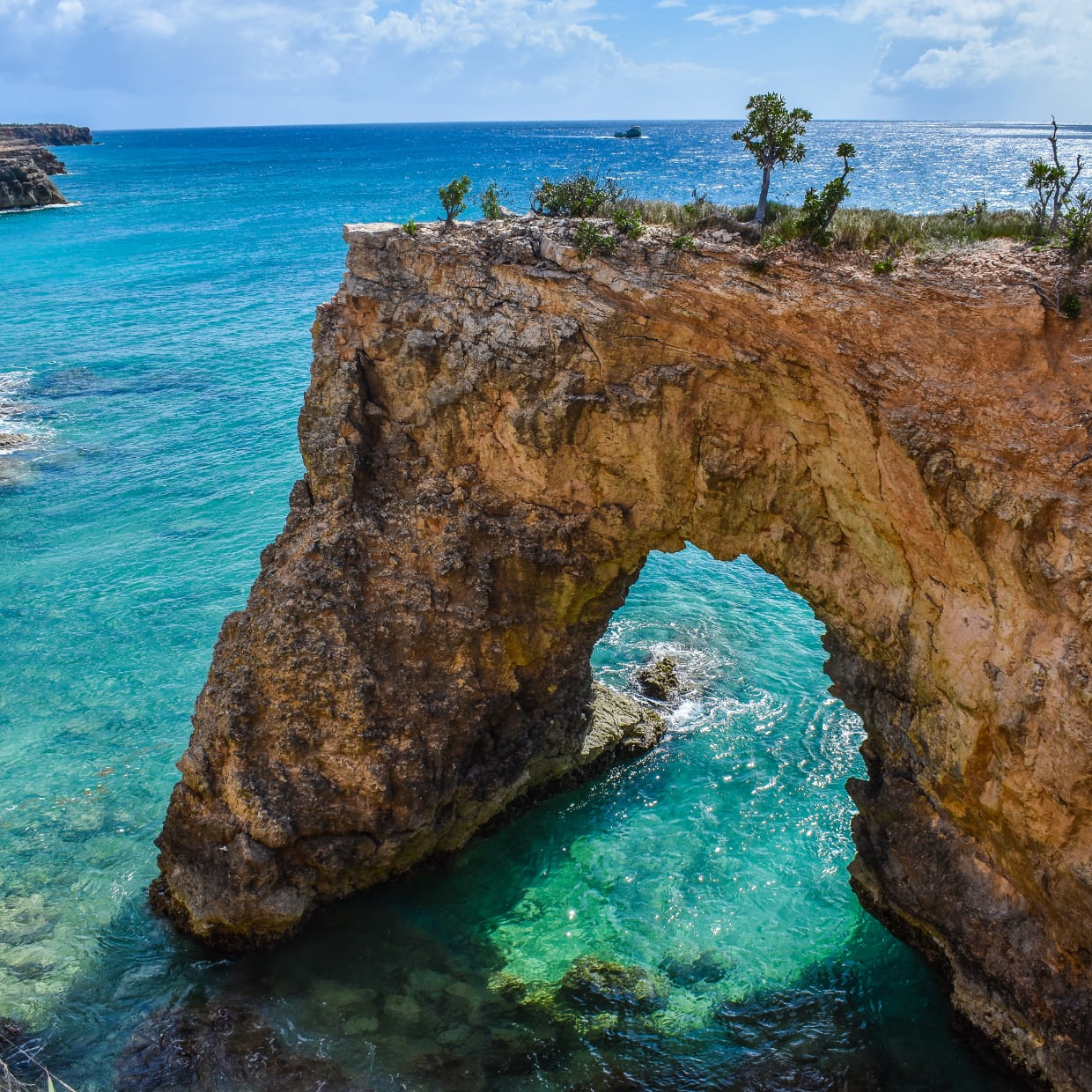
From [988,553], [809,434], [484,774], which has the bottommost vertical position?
[484,774]

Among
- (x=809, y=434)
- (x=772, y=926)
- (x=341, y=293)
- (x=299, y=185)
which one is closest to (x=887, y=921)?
(x=772, y=926)

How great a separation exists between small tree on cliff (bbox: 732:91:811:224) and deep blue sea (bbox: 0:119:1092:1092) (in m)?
13.5

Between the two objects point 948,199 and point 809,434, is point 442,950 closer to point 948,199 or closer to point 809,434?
point 809,434

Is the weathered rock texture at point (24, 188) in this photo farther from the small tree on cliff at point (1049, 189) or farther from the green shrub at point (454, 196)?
the small tree on cliff at point (1049, 189)

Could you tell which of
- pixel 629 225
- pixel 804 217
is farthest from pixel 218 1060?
pixel 804 217

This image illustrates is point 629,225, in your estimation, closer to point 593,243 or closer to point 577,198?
point 593,243

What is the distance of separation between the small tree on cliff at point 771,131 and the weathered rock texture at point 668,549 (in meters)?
2.98

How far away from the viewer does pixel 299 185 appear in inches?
4833

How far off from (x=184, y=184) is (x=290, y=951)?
140042 millimetres

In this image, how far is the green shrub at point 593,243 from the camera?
1500 cm

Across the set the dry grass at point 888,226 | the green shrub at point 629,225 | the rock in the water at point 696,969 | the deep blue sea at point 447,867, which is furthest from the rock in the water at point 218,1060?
the dry grass at point 888,226

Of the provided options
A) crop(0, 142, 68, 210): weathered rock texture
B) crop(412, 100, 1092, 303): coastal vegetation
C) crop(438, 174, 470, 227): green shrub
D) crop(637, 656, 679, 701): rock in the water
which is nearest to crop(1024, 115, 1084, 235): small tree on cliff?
crop(412, 100, 1092, 303): coastal vegetation

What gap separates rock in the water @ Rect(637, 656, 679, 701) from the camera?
24734 mm

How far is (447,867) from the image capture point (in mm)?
19172
